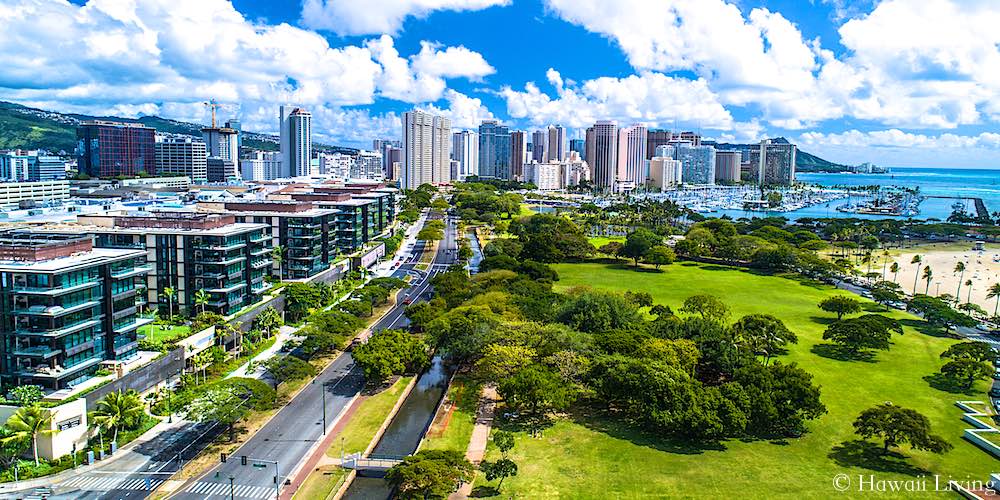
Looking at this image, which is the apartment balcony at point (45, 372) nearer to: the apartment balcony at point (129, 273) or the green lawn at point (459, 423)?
the apartment balcony at point (129, 273)

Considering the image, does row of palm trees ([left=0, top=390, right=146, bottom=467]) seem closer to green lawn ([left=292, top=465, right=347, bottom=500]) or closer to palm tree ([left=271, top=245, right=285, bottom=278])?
green lawn ([left=292, top=465, right=347, bottom=500])

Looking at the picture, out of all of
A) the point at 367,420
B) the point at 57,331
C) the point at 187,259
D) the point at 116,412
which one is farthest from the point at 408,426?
the point at 187,259

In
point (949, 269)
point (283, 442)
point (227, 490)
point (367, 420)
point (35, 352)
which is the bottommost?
point (227, 490)

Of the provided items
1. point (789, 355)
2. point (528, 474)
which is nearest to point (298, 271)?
point (528, 474)

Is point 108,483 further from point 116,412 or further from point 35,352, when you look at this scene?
point 35,352

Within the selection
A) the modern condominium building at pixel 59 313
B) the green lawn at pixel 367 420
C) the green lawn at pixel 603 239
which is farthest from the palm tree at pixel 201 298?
the green lawn at pixel 603 239

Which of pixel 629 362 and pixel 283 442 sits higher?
pixel 629 362

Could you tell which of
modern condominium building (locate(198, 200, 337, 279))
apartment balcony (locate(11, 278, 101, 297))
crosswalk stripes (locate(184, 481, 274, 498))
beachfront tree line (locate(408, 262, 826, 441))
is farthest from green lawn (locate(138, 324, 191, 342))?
modern condominium building (locate(198, 200, 337, 279))
